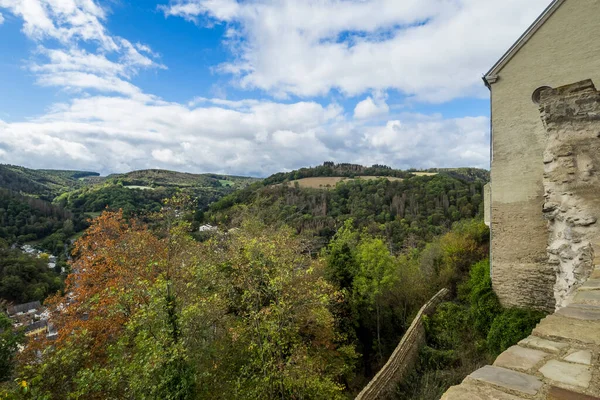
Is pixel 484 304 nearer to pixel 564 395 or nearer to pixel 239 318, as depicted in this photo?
pixel 239 318

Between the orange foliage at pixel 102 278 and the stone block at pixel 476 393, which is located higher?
the stone block at pixel 476 393

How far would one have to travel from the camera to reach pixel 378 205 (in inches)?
2869

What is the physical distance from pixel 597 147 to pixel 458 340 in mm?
10038

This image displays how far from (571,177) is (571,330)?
568 centimetres

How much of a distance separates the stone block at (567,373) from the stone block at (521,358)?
7 cm

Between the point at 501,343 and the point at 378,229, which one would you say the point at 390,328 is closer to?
the point at 501,343

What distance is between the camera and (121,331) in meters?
12.0

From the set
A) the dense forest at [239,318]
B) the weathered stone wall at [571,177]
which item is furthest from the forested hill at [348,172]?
the weathered stone wall at [571,177]

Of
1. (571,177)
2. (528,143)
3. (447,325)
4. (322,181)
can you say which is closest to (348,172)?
(322,181)

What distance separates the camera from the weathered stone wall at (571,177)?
622cm

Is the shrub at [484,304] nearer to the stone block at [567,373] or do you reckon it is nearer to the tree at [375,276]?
the tree at [375,276]

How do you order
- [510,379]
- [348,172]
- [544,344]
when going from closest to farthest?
[510,379]
[544,344]
[348,172]

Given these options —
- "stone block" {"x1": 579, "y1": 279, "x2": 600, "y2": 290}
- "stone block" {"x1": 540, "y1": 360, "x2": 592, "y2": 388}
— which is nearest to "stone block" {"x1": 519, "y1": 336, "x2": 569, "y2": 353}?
"stone block" {"x1": 540, "y1": 360, "x2": 592, "y2": 388}

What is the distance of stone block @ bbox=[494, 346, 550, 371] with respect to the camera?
2117 mm
